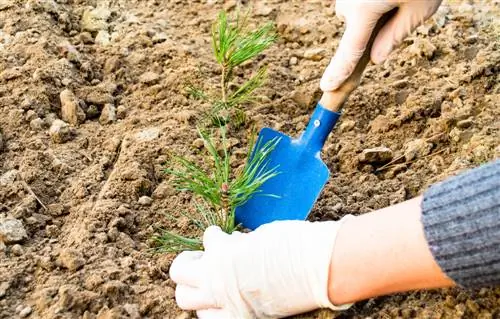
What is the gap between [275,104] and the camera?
2203 mm

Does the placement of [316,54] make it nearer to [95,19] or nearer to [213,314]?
[95,19]

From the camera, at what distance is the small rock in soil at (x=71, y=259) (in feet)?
5.37

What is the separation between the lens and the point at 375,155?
1.96 metres

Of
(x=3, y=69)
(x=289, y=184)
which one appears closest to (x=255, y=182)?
(x=289, y=184)

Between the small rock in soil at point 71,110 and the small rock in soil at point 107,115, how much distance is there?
59 mm

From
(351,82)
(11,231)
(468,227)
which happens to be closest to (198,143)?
(351,82)

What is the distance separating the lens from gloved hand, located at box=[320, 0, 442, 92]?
1.78 m

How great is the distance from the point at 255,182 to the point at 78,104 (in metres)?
0.72

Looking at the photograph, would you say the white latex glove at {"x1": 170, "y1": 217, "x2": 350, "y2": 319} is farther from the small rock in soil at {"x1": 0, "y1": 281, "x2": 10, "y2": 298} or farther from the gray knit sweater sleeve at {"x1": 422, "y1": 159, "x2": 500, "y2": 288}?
the small rock in soil at {"x1": 0, "y1": 281, "x2": 10, "y2": 298}

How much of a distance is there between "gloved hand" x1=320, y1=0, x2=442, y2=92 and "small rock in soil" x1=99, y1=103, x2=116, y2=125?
0.69 meters

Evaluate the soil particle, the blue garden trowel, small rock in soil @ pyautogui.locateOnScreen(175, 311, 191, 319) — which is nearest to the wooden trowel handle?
the blue garden trowel

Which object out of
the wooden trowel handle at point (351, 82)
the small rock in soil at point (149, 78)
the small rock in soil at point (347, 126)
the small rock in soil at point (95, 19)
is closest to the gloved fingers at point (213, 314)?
the wooden trowel handle at point (351, 82)

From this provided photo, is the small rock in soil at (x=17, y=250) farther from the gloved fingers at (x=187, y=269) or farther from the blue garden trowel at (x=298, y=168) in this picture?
the blue garden trowel at (x=298, y=168)

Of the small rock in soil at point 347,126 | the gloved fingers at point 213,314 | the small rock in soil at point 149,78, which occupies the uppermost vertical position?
the small rock in soil at point 149,78
